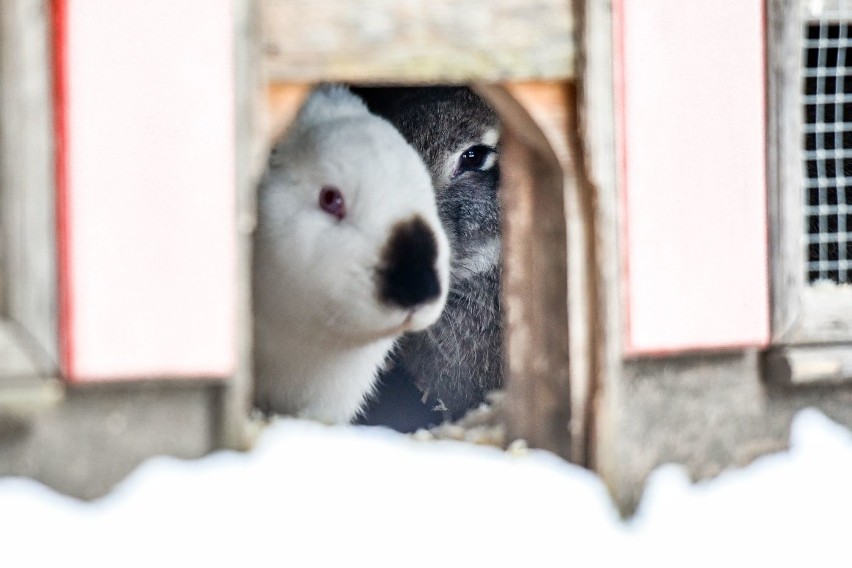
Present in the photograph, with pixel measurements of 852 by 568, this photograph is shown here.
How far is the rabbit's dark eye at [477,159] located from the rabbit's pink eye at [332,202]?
2010 millimetres

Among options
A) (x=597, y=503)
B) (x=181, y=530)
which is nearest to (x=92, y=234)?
(x=181, y=530)

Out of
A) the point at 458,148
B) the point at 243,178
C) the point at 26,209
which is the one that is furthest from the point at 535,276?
the point at 458,148

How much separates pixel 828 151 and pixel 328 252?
1506 millimetres

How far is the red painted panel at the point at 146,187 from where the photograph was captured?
7.54ft

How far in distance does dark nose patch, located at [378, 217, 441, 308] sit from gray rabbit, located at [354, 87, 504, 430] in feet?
6.32

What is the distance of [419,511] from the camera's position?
2.58 metres

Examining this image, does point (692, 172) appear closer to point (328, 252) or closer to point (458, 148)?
point (328, 252)

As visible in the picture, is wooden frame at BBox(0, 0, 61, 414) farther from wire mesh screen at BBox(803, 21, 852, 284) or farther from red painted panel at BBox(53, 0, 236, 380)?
wire mesh screen at BBox(803, 21, 852, 284)

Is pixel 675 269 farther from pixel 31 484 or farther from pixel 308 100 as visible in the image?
pixel 31 484

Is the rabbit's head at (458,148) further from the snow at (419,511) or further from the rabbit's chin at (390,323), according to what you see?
the snow at (419,511)

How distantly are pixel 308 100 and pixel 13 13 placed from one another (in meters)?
1.38

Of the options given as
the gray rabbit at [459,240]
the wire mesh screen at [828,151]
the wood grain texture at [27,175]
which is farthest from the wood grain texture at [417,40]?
the gray rabbit at [459,240]

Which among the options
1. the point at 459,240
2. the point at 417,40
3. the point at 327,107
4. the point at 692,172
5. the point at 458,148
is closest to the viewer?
the point at 417,40

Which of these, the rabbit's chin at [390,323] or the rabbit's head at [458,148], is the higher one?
the rabbit's head at [458,148]
